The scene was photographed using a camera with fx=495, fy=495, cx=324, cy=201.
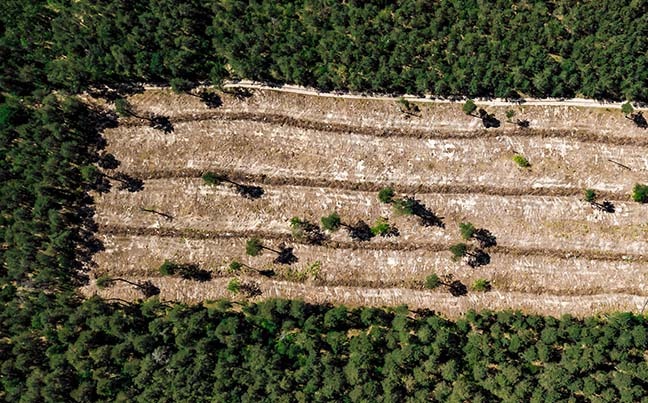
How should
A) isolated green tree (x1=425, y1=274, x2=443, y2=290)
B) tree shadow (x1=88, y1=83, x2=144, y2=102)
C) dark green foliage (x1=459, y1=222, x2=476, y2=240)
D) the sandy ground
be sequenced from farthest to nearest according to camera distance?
1. tree shadow (x1=88, y1=83, x2=144, y2=102)
2. the sandy ground
3. dark green foliage (x1=459, y1=222, x2=476, y2=240)
4. isolated green tree (x1=425, y1=274, x2=443, y2=290)

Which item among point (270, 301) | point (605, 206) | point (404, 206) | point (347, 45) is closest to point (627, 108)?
point (605, 206)

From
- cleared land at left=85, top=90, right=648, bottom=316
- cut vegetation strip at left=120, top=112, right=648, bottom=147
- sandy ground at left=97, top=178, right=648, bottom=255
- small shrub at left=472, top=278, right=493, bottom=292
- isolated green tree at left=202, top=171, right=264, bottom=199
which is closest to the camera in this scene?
small shrub at left=472, top=278, right=493, bottom=292

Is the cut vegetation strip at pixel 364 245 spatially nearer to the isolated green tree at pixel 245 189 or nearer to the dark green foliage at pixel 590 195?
the isolated green tree at pixel 245 189

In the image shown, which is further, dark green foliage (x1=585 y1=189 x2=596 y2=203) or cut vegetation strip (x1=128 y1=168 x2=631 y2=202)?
cut vegetation strip (x1=128 y1=168 x2=631 y2=202)

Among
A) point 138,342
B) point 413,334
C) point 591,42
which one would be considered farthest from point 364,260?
point 591,42

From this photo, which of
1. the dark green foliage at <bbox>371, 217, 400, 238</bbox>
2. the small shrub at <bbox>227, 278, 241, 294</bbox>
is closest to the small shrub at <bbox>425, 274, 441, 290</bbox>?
the dark green foliage at <bbox>371, 217, 400, 238</bbox>

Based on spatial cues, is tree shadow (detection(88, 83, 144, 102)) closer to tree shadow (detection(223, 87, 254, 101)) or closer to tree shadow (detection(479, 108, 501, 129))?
tree shadow (detection(223, 87, 254, 101))

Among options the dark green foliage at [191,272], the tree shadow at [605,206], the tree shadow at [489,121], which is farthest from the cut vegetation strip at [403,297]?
the tree shadow at [489,121]
